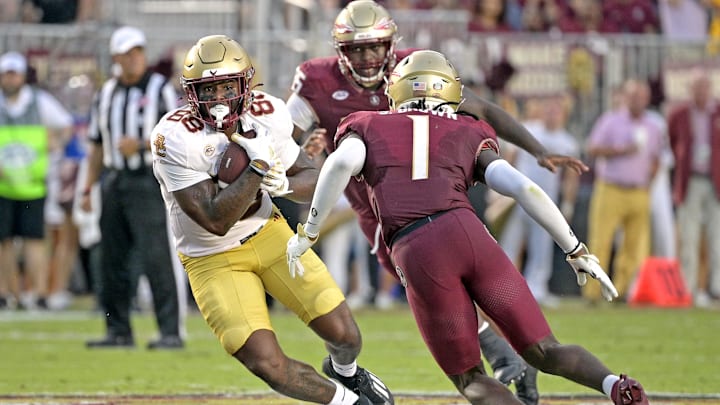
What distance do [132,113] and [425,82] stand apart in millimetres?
4405

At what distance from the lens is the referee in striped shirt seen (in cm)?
953

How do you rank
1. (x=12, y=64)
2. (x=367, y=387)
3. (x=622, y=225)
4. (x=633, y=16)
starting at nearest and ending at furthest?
1. (x=367, y=387)
2. (x=12, y=64)
3. (x=622, y=225)
4. (x=633, y=16)

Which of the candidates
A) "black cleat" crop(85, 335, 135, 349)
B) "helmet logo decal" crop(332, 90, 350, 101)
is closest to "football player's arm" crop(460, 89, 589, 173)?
"helmet logo decal" crop(332, 90, 350, 101)

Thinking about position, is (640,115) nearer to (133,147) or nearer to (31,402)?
(133,147)

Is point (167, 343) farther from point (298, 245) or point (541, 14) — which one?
point (541, 14)

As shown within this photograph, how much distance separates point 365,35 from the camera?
669 cm

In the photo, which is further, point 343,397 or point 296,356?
point 296,356

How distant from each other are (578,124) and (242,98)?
28.7 ft

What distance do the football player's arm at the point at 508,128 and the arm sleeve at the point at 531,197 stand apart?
47.4 inches

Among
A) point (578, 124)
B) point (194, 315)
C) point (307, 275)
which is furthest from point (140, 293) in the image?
point (307, 275)

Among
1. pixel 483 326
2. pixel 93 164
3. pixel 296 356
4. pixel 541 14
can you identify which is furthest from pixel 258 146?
pixel 541 14

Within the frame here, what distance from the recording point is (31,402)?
6941mm

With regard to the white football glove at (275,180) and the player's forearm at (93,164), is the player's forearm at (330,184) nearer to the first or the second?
the white football glove at (275,180)

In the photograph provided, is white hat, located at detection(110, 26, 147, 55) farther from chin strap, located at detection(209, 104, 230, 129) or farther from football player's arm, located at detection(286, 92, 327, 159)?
chin strap, located at detection(209, 104, 230, 129)
